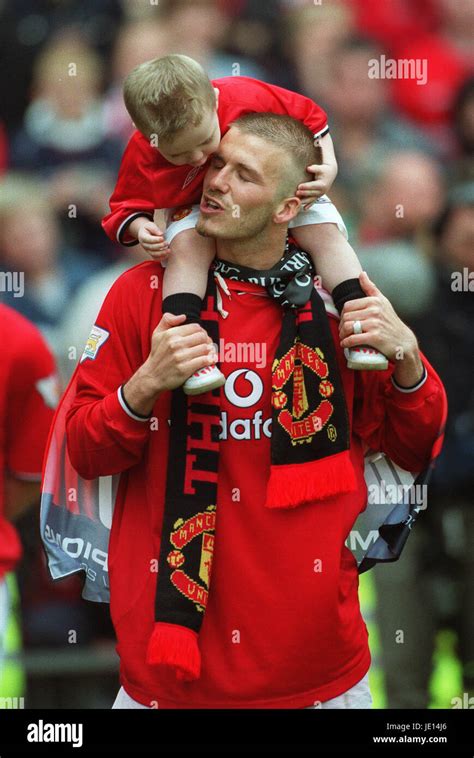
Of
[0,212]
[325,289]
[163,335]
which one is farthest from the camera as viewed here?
[0,212]

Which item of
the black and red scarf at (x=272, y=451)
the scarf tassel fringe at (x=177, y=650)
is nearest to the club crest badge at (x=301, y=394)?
the black and red scarf at (x=272, y=451)

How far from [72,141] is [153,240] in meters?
1.76

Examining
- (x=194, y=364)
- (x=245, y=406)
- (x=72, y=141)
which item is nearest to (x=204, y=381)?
(x=194, y=364)

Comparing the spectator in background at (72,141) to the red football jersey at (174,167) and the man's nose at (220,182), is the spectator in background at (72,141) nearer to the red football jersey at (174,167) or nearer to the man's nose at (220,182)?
the red football jersey at (174,167)

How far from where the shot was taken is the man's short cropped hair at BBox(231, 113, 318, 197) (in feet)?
7.93

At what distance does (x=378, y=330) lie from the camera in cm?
236

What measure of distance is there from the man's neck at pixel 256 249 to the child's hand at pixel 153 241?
14 centimetres

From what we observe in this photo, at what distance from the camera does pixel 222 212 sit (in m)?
2.36

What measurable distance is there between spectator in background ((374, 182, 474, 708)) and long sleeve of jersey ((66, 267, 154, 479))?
1.70 metres

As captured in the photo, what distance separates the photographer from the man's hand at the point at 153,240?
238 cm

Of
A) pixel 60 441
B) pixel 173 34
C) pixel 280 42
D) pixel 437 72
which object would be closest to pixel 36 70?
pixel 173 34

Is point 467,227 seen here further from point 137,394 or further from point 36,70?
point 137,394

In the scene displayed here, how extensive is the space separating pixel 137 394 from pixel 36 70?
81.5 inches

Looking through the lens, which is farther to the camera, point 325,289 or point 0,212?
point 0,212
